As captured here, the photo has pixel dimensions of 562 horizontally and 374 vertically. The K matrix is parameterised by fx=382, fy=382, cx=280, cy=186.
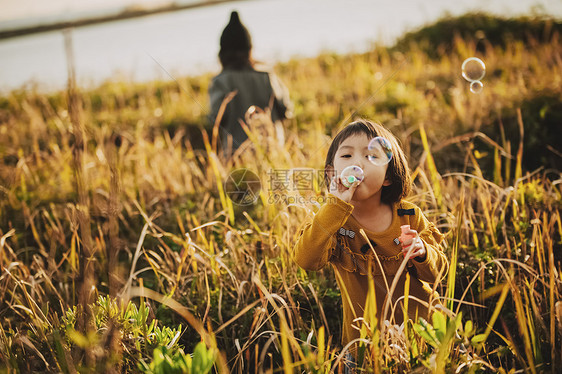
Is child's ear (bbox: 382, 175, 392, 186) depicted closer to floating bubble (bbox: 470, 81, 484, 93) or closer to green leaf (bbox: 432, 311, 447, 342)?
green leaf (bbox: 432, 311, 447, 342)

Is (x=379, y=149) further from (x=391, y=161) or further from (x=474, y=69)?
(x=474, y=69)

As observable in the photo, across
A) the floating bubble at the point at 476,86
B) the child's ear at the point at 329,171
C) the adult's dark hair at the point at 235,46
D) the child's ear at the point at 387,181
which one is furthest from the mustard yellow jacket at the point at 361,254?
the adult's dark hair at the point at 235,46

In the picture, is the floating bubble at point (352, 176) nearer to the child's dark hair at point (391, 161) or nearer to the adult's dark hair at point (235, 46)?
the child's dark hair at point (391, 161)

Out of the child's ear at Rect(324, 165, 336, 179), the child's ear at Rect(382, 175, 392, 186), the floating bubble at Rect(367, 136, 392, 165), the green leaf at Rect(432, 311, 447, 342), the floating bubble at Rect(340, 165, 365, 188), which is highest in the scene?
the floating bubble at Rect(367, 136, 392, 165)

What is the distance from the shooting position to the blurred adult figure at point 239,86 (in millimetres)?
3914

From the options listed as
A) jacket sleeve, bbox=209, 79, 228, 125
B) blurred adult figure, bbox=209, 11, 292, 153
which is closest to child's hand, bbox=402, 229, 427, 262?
blurred adult figure, bbox=209, 11, 292, 153

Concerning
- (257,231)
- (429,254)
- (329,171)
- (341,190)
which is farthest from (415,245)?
(257,231)

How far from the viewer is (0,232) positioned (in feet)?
9.16

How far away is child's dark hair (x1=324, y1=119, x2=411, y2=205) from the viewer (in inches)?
61.7

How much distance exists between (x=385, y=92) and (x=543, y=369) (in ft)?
13.0

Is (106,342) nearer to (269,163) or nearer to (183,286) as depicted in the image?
(183,286)

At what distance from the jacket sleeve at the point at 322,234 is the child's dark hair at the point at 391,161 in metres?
0.30

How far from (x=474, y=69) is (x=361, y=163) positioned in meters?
1.13

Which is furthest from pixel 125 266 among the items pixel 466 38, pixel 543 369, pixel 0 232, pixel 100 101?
pixel 466 38
